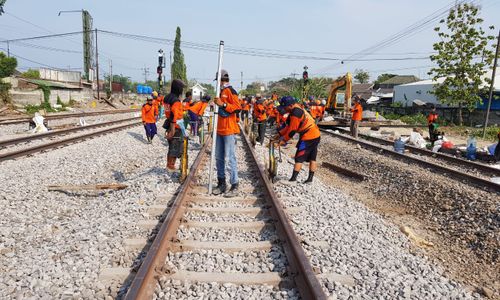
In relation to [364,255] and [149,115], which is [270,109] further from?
[364,255]

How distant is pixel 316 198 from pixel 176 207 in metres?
2.53

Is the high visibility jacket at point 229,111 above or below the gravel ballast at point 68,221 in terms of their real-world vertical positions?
above

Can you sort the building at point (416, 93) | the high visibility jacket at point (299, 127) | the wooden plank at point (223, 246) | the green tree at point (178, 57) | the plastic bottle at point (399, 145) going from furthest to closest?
the green tree at point (178, 57) < the building at point (416, 93) < the plastic bottle at point (399, 145) < the high visibility jacket at point (299, 127) < the wooden plank at point (223, 246)

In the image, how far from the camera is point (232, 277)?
3344mm

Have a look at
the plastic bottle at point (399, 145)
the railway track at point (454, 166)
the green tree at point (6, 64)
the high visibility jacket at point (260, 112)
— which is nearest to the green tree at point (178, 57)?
the green tree at point (6, 64)

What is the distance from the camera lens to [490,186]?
7848 mm

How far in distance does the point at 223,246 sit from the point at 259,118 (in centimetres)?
936

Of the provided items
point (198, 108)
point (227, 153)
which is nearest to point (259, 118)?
point (198, 108)

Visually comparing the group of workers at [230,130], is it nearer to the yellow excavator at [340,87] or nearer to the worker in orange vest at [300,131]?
the worker in orange vest at [300,131]

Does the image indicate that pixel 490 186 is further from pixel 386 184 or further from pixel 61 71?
pixel 61 71

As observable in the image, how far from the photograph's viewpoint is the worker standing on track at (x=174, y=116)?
273 inches

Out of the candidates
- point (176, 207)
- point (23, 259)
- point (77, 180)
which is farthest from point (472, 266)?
point (77, 180)

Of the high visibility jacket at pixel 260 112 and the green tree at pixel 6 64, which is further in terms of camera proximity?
the green tree at pixel 6 64

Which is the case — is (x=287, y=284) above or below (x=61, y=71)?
below
